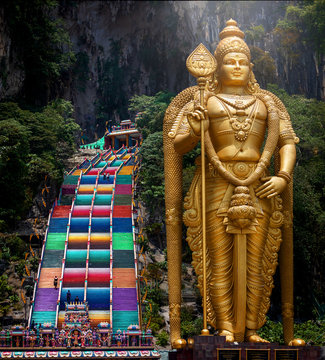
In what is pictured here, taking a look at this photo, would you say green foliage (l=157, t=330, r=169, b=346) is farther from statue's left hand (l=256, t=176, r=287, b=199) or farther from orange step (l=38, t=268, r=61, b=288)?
statue's left hand (l=256, t=176, r=287, b=199)

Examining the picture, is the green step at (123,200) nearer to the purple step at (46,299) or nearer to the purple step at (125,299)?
the purple step at (125,299)

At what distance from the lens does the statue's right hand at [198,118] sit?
32.0 ft

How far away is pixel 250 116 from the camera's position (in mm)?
10320

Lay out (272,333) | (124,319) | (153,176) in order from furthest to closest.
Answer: (153,176)
(124,319)
(272,333)

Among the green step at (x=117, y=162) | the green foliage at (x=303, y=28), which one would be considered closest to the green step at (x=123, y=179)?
the green step at (x=117, y=162)

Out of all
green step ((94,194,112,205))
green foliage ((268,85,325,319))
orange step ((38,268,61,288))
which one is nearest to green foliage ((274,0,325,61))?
green foliage ((268,85,325,319))

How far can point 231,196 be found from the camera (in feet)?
32.9

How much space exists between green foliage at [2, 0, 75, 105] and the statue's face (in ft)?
54.2

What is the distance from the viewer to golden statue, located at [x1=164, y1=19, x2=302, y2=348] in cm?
988

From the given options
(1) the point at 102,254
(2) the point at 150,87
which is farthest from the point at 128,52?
(1) the point at 102,254

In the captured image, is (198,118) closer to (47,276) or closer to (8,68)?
(47,276)

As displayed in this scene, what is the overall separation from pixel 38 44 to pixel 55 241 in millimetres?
11997

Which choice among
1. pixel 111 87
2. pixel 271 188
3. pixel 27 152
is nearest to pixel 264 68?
pixel 111 87

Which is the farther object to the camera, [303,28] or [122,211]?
[303,28]
